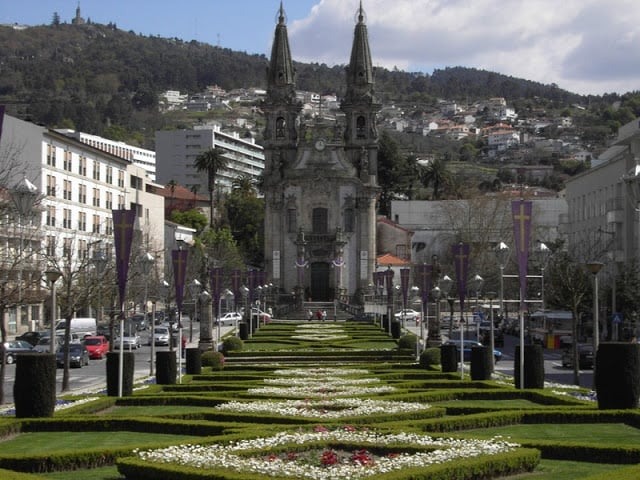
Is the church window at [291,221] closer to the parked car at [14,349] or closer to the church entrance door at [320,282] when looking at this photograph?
the church entrance door at [320,282]

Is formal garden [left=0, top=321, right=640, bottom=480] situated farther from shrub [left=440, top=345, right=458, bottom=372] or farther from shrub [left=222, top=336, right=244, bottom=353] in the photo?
shrub [left=222, top=336, right=244, bottom=353]

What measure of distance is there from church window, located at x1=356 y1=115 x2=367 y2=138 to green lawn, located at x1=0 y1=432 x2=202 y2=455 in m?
95.6

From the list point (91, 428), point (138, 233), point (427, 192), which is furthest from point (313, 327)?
point (427, 192)

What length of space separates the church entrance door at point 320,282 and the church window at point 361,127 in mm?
13695

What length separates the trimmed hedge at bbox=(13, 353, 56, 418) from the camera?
2536 centimetres

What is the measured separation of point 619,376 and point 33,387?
12439 millimetres

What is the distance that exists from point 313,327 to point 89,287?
107 feet

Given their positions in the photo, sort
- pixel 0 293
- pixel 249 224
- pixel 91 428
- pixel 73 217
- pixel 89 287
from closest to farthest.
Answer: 1. pixel 91 428
2. pixel 0 293
3. pixel 89 287
4. pixel 73 217
5. pixel 249 224

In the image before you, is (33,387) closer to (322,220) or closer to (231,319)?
(231,319)

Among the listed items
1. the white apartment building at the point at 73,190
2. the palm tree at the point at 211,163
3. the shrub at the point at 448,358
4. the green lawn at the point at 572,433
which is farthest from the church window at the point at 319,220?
the green lawn at the point at 572,433

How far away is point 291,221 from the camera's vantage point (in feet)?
378

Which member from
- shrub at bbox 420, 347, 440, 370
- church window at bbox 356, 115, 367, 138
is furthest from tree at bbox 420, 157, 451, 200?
shrub at bbox 420, 347, 440, 370

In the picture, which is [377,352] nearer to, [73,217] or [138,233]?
[138,233]

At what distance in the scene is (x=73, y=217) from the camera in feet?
298
